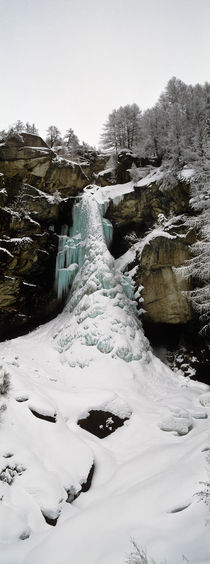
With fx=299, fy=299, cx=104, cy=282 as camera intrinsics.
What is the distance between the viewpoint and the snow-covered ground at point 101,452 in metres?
4.05

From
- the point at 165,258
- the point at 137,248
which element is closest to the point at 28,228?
the point at 137,248

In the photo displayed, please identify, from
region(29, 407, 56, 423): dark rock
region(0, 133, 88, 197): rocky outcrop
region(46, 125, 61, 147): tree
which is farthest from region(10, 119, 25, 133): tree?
region(29, 407, 56, 423): dark rock

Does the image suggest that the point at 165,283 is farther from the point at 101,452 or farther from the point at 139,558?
the point at 139,558

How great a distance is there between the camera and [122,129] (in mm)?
29188

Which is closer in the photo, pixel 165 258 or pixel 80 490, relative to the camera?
pixel 80 490

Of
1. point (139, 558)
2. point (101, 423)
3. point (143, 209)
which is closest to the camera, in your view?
point (139, 558)

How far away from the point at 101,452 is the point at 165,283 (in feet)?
35.4

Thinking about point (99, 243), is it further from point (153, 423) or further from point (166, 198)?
point (153, 423)

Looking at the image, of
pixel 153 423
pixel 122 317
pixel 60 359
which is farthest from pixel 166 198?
pixel 153 423

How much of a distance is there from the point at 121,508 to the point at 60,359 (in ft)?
28.4

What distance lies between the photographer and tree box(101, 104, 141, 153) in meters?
28.7

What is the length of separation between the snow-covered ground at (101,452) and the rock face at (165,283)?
109 inches

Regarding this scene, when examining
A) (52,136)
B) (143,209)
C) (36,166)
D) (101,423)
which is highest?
(52,136)

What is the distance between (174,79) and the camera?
29406mm
